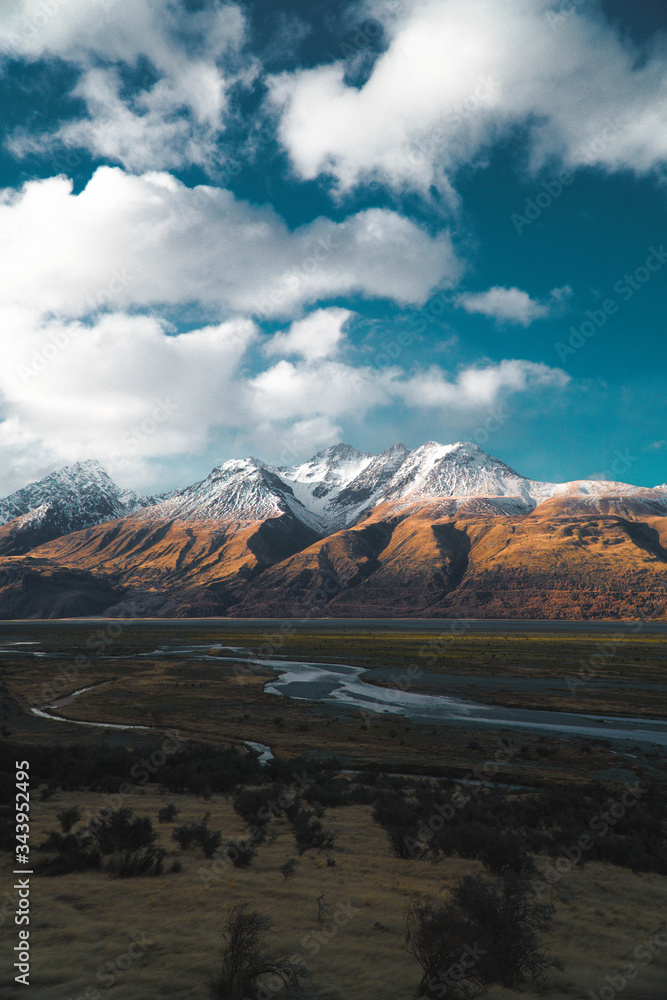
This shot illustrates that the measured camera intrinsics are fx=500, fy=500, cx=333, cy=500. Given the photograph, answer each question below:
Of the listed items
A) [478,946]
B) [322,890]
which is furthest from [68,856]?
[478,946]

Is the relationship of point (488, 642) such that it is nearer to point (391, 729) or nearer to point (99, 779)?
point (391, 729)

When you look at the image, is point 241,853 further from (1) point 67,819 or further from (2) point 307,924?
(1) point 67,819

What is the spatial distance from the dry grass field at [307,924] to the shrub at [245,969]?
304 millimetres

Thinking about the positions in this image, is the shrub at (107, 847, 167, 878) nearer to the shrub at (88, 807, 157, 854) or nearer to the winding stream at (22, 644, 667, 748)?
the shrub at (88, 807, 157, 854)

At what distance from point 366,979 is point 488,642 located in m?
125

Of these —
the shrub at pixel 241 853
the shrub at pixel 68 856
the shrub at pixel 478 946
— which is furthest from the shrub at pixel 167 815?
the shrub at pixel 478 946

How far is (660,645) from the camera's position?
4555 inches

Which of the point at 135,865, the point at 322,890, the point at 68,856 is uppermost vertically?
the point at 68,856

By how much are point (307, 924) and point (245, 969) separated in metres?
3.42

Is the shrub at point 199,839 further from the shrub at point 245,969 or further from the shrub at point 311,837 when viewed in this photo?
the shrub at point 245,969

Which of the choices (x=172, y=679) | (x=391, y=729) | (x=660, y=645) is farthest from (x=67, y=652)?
(x=660, y=645)

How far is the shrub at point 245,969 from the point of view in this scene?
783 centimetres

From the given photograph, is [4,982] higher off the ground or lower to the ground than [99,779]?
higher

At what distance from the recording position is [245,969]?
7934 mm
